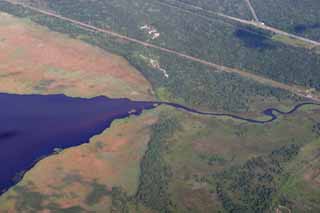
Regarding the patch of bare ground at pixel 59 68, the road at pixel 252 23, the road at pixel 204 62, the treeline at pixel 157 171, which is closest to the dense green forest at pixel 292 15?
the road at pixel 252 23

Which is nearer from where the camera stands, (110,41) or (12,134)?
(12,134)

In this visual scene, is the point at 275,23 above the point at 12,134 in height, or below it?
above

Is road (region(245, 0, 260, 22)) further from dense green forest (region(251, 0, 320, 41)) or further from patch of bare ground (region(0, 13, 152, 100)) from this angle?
patch of bare ground (region(0, 13, 152, 100))

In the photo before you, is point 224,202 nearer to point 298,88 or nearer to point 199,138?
point 199,138

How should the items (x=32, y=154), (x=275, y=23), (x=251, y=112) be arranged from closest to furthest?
(x=32, y=154) → (x=251, y=112) → (x=275, y=23)

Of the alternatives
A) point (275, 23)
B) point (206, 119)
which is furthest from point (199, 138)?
point (275, 23)

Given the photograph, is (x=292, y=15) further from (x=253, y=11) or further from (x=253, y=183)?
(x=253, y=183)
